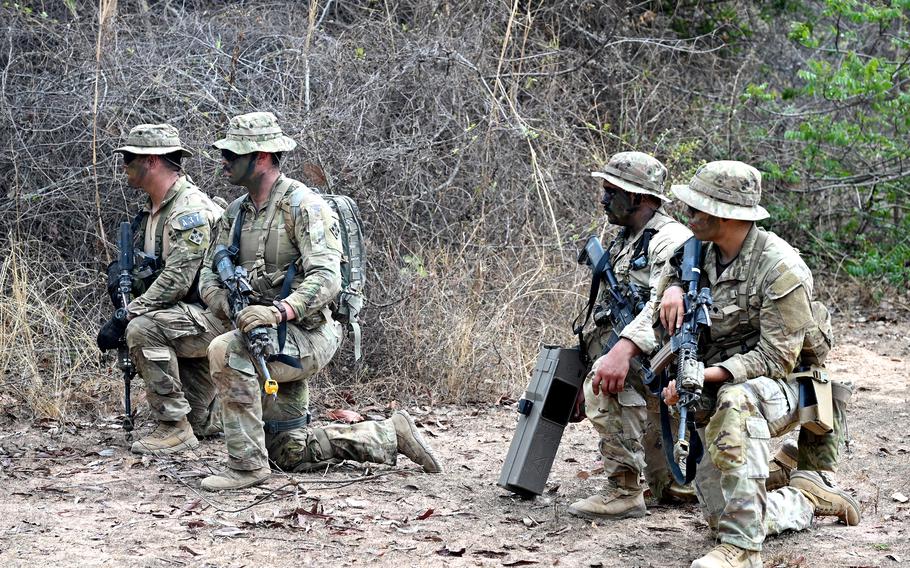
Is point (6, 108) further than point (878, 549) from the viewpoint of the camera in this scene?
Yes

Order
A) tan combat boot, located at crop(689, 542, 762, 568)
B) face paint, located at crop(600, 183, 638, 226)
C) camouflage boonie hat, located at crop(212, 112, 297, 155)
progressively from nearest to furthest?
tan combat boot, located at crop(689, 542, 762, 568)
face paint, located at crop(600, 183, 638, 226)
camouflage boonie hat, located at crop(212, 112, 297, 155)

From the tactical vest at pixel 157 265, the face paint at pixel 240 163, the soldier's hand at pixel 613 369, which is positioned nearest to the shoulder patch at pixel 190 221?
the tactical vest at pixel 157 265

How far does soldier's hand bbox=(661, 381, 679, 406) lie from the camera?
13.5 ft

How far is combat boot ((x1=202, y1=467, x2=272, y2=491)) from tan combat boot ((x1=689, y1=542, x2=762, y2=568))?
2288 millimetres

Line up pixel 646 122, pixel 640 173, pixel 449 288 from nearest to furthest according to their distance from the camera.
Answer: pixel 640 173, pixel 449 288, pixel 646 122

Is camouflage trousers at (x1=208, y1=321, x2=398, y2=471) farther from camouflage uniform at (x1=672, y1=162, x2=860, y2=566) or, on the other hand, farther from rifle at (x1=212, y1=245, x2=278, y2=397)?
camouflage uniform at (x1=672, y1=162, x2=860, y2=566)

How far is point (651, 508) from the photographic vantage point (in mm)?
5172

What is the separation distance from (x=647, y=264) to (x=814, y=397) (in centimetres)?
98

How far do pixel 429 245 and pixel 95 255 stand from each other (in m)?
2.57

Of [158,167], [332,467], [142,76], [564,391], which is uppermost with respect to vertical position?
[142,76]

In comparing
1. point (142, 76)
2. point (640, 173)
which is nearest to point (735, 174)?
point (640, 173)

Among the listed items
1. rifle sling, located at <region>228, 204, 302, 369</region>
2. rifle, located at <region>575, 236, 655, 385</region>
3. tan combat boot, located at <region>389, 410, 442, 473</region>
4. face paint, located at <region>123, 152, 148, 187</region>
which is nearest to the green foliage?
rifle, located at <region>575, 236, 655, 385</region>

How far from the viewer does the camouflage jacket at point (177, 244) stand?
6137 mm

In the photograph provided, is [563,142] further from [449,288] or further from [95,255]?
[95,255]
